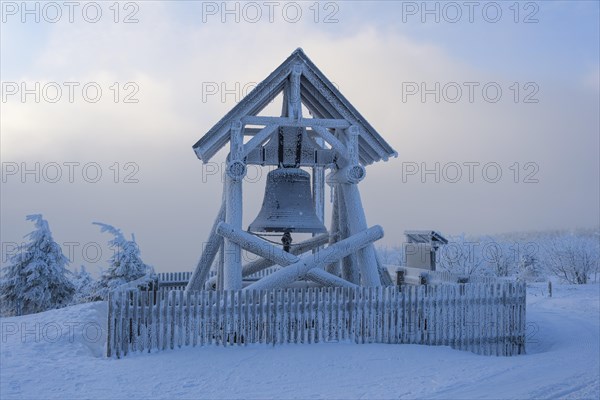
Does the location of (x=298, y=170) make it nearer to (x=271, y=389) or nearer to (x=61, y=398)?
(x=271, y=389)

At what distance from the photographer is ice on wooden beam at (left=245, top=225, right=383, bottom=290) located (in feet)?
38.9

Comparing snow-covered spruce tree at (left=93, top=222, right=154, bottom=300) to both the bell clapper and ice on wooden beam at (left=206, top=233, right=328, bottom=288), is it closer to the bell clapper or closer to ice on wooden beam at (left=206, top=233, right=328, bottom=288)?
→ ice on wooden beam at (left=206, top=233, right=328, bottom=288)

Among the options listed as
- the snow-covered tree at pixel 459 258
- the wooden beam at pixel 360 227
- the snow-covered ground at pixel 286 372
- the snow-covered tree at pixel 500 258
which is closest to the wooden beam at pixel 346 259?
the wooden beam at pixel 360 227

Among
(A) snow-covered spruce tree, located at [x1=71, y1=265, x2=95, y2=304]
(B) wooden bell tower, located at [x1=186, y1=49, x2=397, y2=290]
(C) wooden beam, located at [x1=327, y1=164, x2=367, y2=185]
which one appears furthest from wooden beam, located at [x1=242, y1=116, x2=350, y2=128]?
(A) snow-covered spruce tree, located at [x1=71, y1=265, x2=95, y2=304]

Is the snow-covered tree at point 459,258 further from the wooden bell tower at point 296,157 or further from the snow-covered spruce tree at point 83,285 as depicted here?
the wooden bell tower at point 296,157

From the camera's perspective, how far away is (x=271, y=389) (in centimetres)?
862

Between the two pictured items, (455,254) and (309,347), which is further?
(455,254)

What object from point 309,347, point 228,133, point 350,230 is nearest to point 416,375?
point 309,347

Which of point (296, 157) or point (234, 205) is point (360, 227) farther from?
point (234, 205)

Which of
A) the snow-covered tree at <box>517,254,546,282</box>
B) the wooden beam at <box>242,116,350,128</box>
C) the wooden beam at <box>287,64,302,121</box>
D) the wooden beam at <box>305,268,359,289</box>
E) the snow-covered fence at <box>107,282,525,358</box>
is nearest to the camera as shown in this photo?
the snow-covered fence at <box>107,282,525,358</box>

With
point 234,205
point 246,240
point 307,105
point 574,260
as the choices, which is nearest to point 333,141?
point 307,105

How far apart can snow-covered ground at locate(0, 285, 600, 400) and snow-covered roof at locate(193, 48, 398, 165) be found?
16.2ft

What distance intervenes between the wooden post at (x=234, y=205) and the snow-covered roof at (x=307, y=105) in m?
0.41

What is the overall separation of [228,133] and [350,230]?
3850mm
